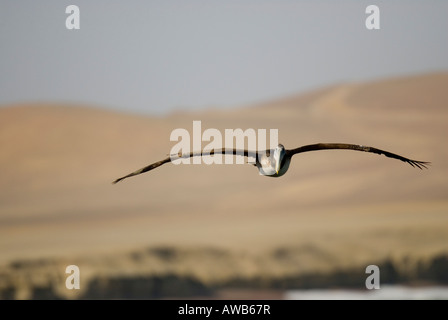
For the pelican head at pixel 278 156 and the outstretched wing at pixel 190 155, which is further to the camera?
the pelican head at pixel 278 156

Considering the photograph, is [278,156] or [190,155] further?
[278,156]

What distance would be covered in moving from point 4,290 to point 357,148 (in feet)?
233

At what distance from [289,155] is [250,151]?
5.18ft

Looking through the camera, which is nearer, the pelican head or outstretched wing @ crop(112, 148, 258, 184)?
outstretched wing @ crop(112, 148, 258, 184)
